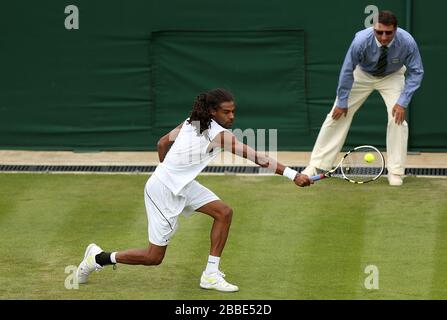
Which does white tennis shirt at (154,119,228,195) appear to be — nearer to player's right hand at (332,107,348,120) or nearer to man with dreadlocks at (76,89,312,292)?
man with dreadlocks at (76,89,312,292)

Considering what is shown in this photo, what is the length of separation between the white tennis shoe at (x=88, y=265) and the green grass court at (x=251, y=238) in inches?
4.0

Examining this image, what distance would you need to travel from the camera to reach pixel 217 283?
10.2 metres

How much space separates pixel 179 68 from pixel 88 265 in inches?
197

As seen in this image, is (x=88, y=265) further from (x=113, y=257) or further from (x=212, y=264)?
(x=212, y=264)

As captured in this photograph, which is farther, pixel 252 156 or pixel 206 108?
pixel 206 108

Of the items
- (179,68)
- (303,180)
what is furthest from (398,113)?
(303,180)

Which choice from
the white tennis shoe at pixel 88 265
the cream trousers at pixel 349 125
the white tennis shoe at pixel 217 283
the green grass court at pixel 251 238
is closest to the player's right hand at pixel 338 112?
the cream trousers at pixel 349 125

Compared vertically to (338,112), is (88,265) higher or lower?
lower

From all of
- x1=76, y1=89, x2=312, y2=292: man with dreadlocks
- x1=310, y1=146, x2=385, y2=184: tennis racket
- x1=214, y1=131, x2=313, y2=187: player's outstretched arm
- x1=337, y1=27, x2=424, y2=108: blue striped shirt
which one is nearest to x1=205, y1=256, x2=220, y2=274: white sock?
x1=76, y1=89, x2=312, y2=292: man with dreadlocks

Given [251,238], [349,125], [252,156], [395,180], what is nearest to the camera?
[252,156]

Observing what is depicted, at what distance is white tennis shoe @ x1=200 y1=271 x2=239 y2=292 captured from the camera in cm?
1017

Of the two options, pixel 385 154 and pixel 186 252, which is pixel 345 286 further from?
pixel 385 154

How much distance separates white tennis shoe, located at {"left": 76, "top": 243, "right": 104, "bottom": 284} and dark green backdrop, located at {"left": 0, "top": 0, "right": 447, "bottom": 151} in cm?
479

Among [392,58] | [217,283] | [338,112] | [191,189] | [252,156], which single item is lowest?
[217,283]
